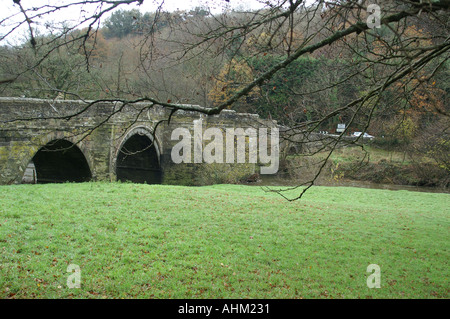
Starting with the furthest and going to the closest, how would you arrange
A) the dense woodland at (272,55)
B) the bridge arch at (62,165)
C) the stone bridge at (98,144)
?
the bridge arch at (62,165) < the stone bridge at (98,144) < the dense woodland at (272,55)

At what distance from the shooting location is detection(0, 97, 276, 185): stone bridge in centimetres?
1234

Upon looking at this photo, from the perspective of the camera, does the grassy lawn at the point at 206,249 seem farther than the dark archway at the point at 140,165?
No

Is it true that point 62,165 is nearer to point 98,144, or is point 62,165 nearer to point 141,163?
point 98,144

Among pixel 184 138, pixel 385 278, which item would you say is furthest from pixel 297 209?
pixel 184 138

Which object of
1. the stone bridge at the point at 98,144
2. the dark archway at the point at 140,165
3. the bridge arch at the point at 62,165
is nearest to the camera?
the stone bridge at the point at 98,144

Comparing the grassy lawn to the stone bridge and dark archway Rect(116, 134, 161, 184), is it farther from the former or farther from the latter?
dark archway Rect(116, 134, 161, 184)

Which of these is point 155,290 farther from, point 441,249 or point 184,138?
point 184,138

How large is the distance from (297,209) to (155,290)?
20.8 ft

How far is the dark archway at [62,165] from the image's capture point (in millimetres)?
15250

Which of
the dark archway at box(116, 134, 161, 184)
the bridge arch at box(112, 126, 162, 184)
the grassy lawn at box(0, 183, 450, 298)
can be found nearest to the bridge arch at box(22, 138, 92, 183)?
the bridge arch at box(112, 126, 162, 184)

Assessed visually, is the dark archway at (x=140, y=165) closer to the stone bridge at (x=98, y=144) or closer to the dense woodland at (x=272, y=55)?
the stone bridge at (x=98, y=144)

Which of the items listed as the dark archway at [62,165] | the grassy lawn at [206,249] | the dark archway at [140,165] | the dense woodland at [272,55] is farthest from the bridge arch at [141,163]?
the grassy lawn at [206,249]

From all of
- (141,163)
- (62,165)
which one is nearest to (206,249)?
(62,165)

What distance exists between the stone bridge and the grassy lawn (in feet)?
4.58
